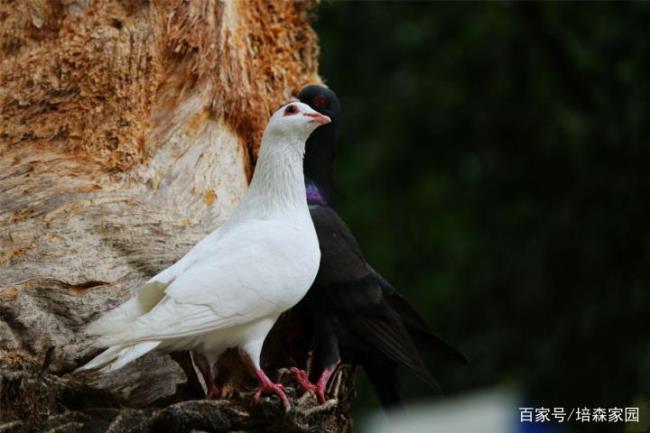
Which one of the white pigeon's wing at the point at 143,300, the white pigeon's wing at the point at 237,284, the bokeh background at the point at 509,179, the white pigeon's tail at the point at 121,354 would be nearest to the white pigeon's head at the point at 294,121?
the white pigeon's wing at the point at 237,284

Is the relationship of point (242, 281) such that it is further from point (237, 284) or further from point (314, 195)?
point (314, 195)

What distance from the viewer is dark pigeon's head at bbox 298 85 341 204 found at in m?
5.50

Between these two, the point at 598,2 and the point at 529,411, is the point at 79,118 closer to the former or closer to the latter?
the point at 529,411

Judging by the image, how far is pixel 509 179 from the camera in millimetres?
10391

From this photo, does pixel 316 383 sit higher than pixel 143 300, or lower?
lower

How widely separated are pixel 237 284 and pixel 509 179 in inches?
244

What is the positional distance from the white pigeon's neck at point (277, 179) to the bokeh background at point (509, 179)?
3.85 metres

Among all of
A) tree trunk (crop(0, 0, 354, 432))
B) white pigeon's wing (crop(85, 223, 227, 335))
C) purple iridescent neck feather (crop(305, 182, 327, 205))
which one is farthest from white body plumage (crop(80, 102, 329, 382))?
purple iridescent neck feather (crop(305, 182, 327, 205))

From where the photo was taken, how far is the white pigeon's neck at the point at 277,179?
4730 mm

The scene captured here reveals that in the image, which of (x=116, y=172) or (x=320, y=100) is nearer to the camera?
(x=116, y=172)

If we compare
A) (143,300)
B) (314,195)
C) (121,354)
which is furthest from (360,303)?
(121,354)

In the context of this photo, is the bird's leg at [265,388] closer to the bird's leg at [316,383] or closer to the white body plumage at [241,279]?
the white body plumage at [241,279]

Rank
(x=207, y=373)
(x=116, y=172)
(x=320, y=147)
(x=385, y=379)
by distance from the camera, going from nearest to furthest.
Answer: (x=207, y=373)
(x=116, y=172)
(x=385, y=379)
(x=320, y=147)

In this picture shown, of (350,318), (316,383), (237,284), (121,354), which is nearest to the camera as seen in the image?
(121,354)
